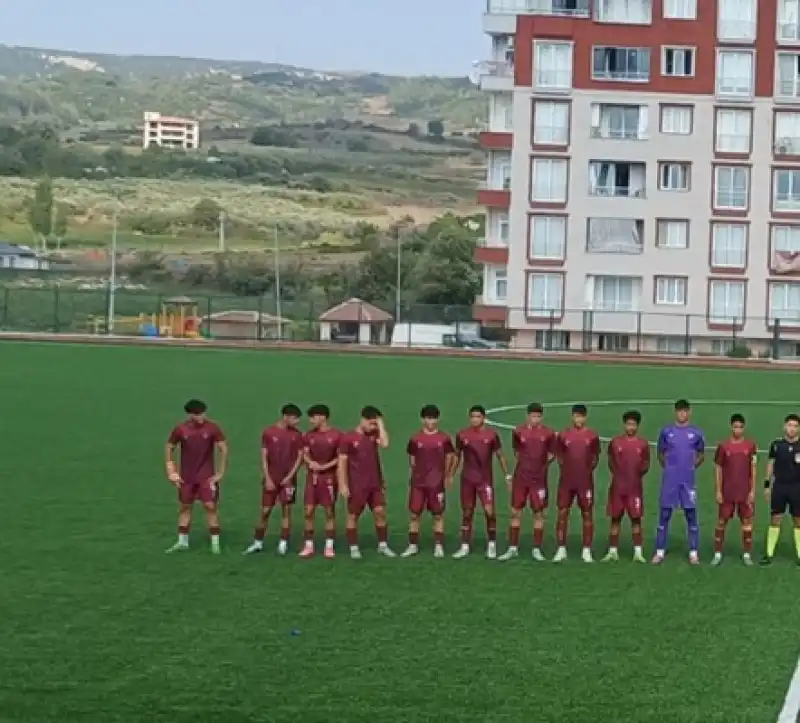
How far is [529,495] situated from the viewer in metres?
14.3

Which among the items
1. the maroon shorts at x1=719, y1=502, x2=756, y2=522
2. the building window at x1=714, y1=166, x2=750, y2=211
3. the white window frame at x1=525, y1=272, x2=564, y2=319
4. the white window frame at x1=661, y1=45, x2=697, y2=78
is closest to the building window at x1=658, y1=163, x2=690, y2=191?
the building window at x1=714, y1=166, x2=750, y2=211

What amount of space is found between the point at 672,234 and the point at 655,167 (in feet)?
8.43

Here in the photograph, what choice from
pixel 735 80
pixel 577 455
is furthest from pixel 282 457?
pixel 735 80

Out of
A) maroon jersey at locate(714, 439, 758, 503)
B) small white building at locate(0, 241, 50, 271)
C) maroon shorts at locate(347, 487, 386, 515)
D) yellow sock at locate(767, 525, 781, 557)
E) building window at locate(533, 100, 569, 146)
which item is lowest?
yellow sock at locate(767, 525, 781, 557)

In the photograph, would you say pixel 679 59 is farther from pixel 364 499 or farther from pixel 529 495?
pixel 364 499

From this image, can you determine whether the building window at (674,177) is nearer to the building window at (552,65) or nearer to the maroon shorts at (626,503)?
the building window at (552,65)

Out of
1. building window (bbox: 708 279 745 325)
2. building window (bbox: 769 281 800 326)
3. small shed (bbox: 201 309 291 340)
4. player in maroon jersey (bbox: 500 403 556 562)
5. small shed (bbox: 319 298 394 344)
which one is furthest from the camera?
small shed (bbox: 319 298 394 344)

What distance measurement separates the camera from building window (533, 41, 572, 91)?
6059 centimetres

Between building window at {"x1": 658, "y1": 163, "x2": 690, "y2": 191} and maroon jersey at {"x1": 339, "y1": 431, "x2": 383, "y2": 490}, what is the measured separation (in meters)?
47.5

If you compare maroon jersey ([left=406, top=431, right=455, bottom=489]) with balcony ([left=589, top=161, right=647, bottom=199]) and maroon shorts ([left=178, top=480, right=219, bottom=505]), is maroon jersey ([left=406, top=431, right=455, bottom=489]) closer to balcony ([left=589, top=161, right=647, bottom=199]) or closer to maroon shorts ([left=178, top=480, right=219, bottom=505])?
maroon shorts ([left=178, top=480, right=219, bottom=505])

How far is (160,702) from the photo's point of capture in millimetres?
9125

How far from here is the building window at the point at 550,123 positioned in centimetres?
6038

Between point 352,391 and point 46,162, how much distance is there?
375ft

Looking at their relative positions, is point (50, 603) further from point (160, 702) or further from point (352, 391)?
point (352, 391)
